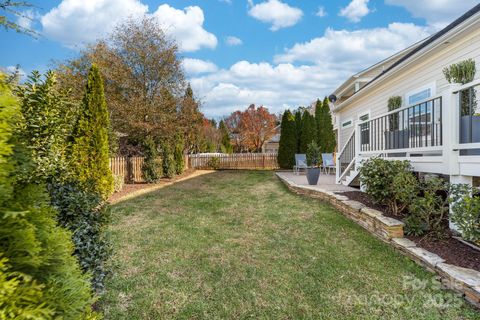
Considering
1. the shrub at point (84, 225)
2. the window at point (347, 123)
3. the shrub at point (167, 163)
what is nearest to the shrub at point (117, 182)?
the shrub at point (167, 163)

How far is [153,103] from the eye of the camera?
12125 millimetres

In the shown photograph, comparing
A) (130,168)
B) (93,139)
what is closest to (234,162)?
(130,168)

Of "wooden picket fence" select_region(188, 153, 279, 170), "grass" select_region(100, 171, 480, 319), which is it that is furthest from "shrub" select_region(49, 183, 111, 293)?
"wooden picket fence" select_region(188, 153, 279, 170)

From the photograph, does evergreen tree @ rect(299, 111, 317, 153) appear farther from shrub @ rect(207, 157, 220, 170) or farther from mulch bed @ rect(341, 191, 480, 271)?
mulch bed @ rect(341, 191, 480, 271)

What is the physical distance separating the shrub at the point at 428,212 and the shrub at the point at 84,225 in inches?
153

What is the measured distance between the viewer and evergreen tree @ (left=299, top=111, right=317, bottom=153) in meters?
16.4

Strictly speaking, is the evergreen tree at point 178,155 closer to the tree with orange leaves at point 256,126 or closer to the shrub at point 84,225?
the shrub at point 84,225

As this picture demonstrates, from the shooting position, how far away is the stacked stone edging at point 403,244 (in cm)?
263

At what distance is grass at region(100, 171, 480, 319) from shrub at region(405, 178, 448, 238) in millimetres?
485

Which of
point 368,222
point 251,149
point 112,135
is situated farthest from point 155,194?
point 251,149

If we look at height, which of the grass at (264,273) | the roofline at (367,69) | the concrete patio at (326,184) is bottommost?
the grass at (264,273)

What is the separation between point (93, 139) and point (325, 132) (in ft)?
43.6

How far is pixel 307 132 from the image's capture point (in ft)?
53.8

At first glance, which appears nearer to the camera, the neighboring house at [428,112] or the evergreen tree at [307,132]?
the neighboring house at [428,112]
